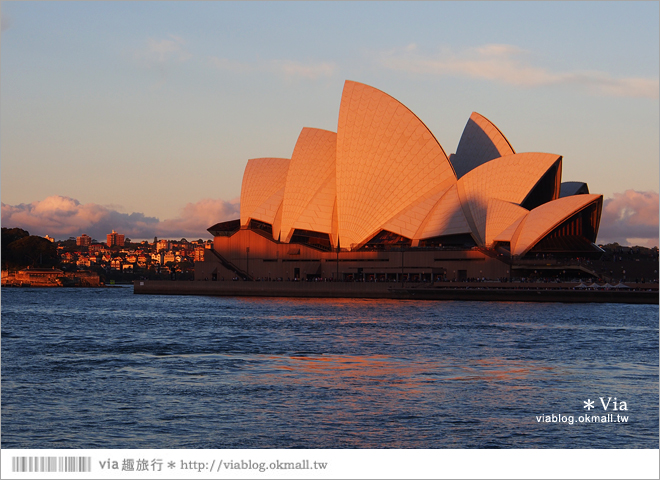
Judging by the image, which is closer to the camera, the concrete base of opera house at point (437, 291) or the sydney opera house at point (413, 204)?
the concrete base of opera house at point (437, 291)

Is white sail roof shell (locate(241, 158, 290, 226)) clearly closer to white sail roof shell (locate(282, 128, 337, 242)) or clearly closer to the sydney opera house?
the sydney opera house

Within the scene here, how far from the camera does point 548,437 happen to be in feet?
45.6

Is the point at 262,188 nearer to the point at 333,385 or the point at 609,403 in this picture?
the point at 333,385

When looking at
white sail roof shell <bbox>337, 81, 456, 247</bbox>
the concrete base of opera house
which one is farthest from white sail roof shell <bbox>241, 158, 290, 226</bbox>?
white sail roof shell <bbox>337, 81, 456, 247</bbox>

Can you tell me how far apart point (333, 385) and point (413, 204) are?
49.6 metres

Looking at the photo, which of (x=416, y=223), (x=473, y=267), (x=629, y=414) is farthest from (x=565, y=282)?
(x=629, y=414)

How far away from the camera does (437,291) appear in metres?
62.6

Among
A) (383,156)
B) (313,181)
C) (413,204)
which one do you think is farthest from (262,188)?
(413,204)

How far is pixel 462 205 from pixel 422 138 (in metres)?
6.90

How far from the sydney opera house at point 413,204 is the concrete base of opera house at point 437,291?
12.3 ft

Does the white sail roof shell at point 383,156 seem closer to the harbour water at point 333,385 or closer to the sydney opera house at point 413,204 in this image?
the sydney opera house at point 413,204

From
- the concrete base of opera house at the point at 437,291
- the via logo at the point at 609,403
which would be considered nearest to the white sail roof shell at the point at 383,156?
the concrete base of opera house at the point at 437,291

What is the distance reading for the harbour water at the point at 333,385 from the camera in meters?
14.2

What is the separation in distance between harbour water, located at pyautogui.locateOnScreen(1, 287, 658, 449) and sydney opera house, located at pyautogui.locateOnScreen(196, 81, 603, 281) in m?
24.8
